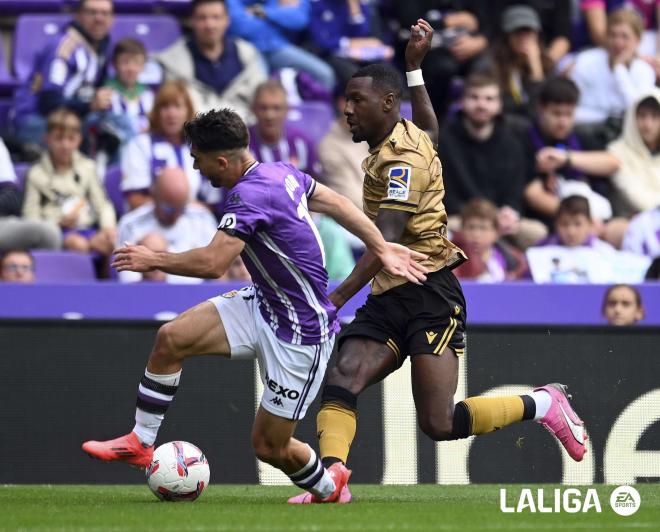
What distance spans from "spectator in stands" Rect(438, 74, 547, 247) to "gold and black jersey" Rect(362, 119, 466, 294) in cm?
442

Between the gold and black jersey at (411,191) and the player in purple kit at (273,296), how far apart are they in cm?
40

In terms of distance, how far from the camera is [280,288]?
22.0 ft

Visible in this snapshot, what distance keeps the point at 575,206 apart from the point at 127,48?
3928 mm

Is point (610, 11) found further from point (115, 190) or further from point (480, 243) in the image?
point (115, 190)

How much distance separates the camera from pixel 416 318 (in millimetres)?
7180

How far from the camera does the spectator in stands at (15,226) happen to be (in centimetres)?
1055

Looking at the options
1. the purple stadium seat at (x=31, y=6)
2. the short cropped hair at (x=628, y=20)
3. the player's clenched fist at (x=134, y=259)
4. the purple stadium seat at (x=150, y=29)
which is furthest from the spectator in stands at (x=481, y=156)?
the player's clenched fist at (x=134, y=259)

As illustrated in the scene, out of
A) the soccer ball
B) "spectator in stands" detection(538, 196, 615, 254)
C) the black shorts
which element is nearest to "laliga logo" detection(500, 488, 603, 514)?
the black shorts

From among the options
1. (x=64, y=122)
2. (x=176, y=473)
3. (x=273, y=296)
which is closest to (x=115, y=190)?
(x=64, y=122)

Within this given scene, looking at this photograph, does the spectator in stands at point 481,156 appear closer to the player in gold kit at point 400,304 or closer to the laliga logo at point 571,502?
the laliga logo at point 571,502

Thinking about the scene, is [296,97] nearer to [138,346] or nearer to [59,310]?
[59,310]

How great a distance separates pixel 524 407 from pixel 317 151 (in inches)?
191

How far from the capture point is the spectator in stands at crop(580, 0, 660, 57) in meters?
13.7

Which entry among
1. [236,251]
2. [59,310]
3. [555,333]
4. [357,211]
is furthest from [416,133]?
[59,310]
